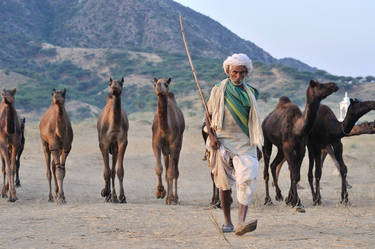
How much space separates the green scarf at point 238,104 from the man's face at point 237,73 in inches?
3.7

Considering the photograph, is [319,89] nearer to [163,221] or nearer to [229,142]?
[229,142]

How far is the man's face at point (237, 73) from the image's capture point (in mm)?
7414

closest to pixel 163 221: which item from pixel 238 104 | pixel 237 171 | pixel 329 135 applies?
pixel 237 171

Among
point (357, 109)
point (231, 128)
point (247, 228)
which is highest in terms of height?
point (357, 109)

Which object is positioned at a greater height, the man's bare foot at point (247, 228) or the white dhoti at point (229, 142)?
the white dhoti at point (229, 142)

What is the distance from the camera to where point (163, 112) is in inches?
429

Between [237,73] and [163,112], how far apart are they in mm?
3662

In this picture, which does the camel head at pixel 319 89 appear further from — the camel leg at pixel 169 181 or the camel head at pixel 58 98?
the camel head at pixel 58 98

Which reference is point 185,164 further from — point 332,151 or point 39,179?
point 332,151

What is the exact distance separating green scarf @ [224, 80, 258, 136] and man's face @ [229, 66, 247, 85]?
0.30 ft

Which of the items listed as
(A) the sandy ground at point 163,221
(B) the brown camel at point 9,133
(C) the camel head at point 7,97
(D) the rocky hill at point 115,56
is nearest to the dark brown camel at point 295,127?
(A) the sandy ground at point 163,221

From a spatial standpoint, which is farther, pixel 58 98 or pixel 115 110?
pixel 115 110

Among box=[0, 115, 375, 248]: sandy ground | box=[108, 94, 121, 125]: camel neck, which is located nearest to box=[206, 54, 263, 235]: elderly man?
box=[0, 115, 375, 248]: sandy ground

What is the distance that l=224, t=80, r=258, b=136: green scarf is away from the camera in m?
7.38
